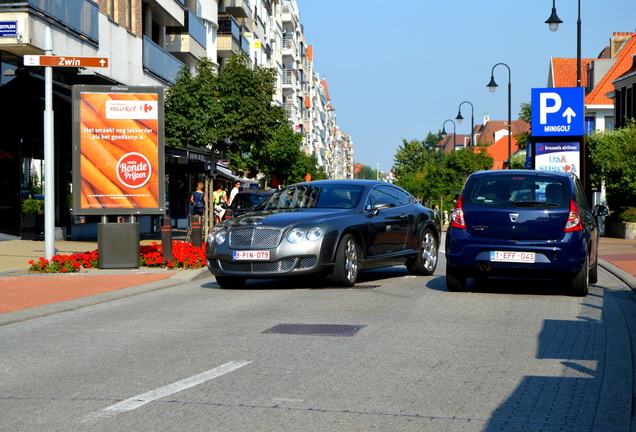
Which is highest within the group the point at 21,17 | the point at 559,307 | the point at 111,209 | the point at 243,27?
the point at 243,27

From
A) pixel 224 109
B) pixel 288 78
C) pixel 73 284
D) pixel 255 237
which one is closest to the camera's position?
pixel 255 237

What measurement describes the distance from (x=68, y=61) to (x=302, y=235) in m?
5.40

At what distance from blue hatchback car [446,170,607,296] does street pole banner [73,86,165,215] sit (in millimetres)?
6338

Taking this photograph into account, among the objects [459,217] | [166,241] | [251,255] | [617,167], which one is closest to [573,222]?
[459,217]

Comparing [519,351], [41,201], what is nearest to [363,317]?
[519,351]

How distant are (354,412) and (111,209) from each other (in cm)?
1195

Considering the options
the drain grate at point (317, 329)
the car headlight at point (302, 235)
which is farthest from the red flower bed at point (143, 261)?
the drain grate at point (317, 329)

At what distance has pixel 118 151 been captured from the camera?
54.3 ft

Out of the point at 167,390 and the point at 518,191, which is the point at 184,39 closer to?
the point at 518,191

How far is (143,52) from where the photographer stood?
32.7m

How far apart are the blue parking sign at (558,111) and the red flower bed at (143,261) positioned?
51.9 feet

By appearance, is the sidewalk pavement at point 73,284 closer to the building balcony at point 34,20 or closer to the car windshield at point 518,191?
the car windshield at point 518,191

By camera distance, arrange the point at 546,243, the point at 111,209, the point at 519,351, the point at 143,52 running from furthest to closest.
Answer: the point at 143,52 → the point at 111,209 → the point at 546,243 → the point at 519,351

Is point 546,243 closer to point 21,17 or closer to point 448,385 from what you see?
point 448,385
